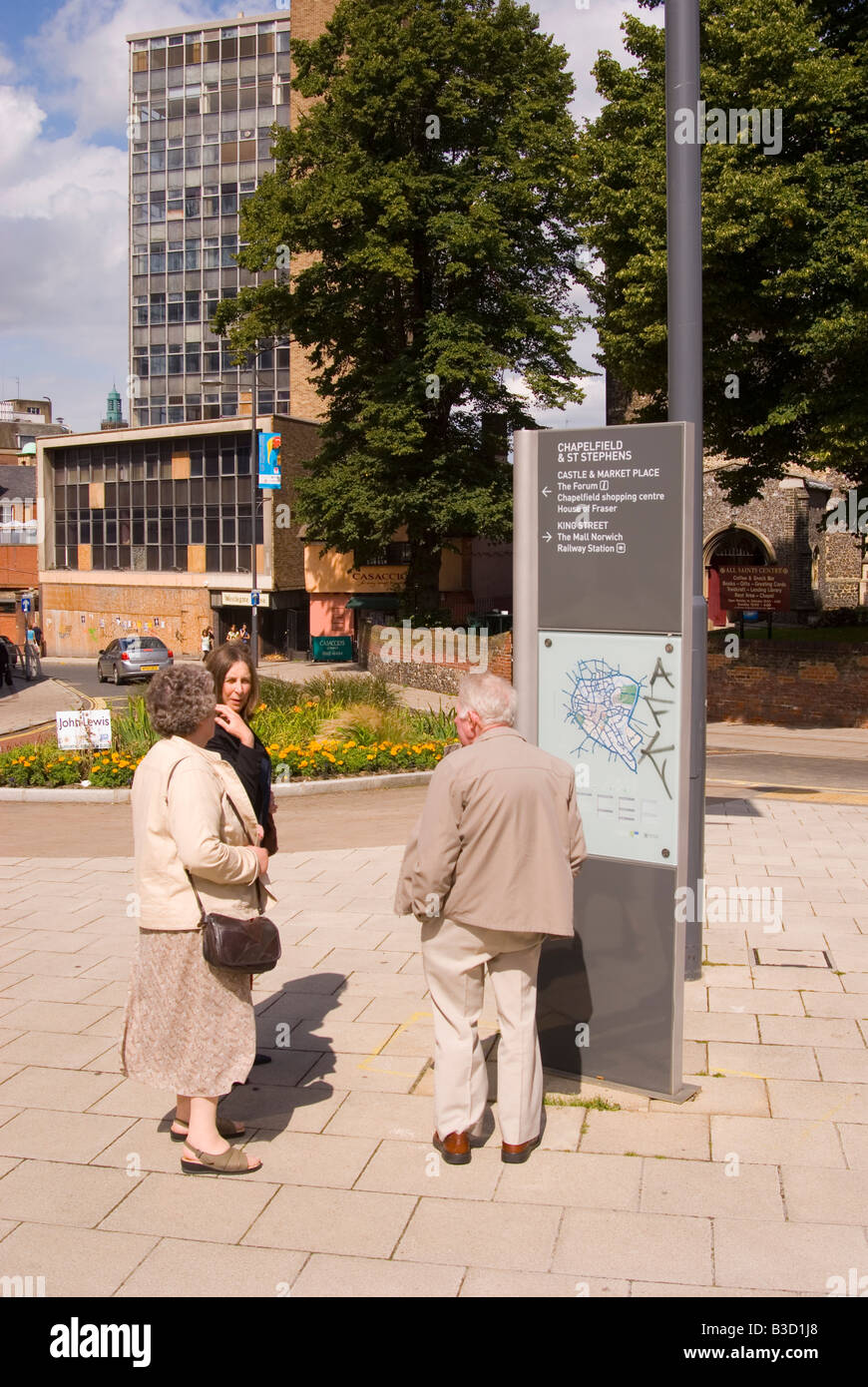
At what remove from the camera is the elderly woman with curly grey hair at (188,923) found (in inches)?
180

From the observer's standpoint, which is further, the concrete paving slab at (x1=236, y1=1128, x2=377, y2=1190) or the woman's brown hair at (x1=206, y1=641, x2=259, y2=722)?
the woman's brown hair at (x1=206, y1=641, x2=259, y2=722)

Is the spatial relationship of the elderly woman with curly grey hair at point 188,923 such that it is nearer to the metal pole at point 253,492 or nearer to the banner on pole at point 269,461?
the metal pole at point 253,492

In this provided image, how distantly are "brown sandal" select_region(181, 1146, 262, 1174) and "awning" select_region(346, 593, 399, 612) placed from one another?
44268 mm

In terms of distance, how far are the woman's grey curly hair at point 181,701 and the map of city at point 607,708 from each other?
172 centimetres

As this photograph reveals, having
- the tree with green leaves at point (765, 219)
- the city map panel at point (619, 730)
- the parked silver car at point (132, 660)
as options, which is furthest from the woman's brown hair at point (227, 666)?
the parked silver car at point (132, 660)

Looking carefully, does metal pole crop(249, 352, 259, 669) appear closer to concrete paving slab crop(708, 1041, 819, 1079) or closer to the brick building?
the brick building

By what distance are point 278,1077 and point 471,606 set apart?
46061 mm

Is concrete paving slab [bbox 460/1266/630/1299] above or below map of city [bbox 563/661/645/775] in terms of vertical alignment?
below

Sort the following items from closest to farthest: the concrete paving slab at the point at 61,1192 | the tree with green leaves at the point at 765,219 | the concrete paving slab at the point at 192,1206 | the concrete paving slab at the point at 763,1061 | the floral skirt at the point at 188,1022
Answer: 1. the concrete paving slab at the point at 192,1206
2. the concrete paving slab at the point at 61,1192
3. the floral skirt at the point at 188,1022
4. the concrete paving slab at the point at 763,1061
5. the tree with green leaves at the point at 765,219

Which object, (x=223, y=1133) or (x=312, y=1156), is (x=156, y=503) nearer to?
(x=223, y=1133)

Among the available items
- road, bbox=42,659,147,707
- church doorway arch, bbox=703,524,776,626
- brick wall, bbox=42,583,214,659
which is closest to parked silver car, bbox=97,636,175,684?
road, bbox=42,659,147,707

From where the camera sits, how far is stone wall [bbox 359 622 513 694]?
29406 millimetres

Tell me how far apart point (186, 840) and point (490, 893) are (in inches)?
43.5
